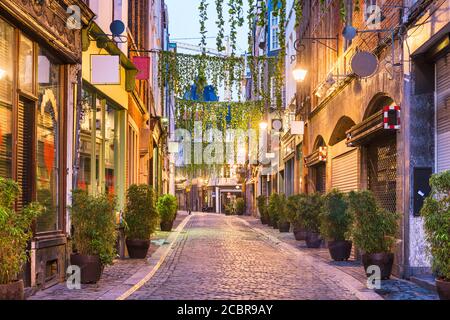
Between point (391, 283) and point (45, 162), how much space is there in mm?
6106

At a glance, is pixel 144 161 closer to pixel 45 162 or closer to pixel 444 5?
pixel 45 162

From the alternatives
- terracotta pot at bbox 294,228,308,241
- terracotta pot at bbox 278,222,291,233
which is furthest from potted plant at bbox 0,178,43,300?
terracotta pot at bbox 278,222,291,233

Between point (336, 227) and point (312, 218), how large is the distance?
3737 mm

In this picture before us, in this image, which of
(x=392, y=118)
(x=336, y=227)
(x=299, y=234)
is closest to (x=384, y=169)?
(x=336, y=227)

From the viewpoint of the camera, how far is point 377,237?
12430mm

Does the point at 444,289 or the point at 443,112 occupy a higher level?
the point at 443,112

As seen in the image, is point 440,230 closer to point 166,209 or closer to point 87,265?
point 87,265

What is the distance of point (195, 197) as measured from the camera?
4242 inches

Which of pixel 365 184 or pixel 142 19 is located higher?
pixel 142 19

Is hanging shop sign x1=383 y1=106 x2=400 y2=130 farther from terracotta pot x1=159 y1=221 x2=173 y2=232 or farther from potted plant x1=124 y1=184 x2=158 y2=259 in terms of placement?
terracotta pot x1=159 y1=221 x2=173 y2=232

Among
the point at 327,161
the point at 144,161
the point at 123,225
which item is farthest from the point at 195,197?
the point at 123,225

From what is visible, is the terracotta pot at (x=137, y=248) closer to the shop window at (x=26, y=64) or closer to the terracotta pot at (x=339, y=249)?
the terracotta pot at (x=339, y=249)

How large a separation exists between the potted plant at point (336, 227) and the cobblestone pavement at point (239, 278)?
74cm

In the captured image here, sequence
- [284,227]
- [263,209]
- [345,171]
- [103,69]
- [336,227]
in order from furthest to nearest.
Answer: [263,209] → [284,227] → [345,171] → [336,227] → [103,69]
